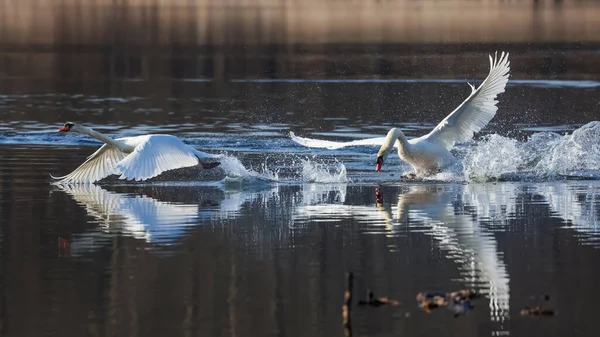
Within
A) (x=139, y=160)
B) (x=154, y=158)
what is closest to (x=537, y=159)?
(x=154, y=158)

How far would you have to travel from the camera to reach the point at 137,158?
15.2 metres

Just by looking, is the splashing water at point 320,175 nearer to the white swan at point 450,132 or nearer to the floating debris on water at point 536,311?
the white swan at point 450,132

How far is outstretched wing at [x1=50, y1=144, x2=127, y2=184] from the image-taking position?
1673 cm

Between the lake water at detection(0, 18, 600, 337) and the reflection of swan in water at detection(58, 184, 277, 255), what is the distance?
3cm

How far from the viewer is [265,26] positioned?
68750 mm

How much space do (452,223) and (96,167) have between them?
5549 mm

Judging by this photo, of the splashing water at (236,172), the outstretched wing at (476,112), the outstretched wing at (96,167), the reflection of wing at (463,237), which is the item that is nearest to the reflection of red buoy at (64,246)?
the reflection of wing at (463,237)

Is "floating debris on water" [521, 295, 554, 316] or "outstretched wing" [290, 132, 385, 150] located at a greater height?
"outstretched wing" [290, 132, 385, 150]

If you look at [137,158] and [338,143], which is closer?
[137,158]

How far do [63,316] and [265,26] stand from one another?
59850 millimetres

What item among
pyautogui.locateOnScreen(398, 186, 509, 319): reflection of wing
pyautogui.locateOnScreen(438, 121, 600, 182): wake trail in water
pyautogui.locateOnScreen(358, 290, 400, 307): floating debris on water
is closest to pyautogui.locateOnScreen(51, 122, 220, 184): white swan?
pyautogui.locateOnScreen(398, 186, 509, 319): reflection of wing

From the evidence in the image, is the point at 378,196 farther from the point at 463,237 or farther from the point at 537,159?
the point at 537,159

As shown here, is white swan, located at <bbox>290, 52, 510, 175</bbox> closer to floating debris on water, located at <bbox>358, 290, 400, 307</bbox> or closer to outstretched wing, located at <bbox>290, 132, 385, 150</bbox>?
outstretched wing, located at <bbox>290, 132, 385, 150</bbox>

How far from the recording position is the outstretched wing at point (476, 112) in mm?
17469
